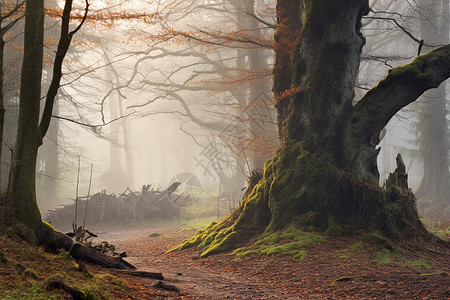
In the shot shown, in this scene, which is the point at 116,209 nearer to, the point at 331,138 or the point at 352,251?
the point at 331,138

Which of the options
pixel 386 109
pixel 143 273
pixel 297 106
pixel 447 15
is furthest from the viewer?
pixel 447 15

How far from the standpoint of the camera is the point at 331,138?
27.1 ft

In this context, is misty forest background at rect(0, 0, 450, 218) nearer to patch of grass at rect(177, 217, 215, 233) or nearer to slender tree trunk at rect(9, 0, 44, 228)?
slender tree trunk at rect(9, 0, 44, 228)

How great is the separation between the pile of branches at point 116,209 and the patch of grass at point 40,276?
1240 cm

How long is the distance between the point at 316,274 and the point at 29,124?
4.71 metres

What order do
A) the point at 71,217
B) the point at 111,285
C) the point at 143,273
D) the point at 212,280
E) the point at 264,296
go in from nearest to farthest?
the point at 111,285 → the point at 264,296 → the point at 143,273 → the point at 212,280 → the point at 71,217

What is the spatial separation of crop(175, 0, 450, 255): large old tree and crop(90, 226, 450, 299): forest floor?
674 millimetres

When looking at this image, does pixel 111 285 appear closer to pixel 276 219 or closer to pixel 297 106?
pixel 276 219

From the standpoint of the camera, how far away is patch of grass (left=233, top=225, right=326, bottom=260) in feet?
22.8

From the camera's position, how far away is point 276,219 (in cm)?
808

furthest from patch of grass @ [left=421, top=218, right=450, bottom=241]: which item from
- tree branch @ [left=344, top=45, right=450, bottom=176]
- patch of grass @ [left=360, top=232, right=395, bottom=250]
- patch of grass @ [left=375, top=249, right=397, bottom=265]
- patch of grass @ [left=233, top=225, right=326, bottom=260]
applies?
patch of grass @ [left=233, top=225, right=326, bottom=260]

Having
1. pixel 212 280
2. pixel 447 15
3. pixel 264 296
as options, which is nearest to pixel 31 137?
pixel 212 280

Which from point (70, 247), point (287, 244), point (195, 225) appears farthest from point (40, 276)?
point (195, 225)

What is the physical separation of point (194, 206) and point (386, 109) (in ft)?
47.8
